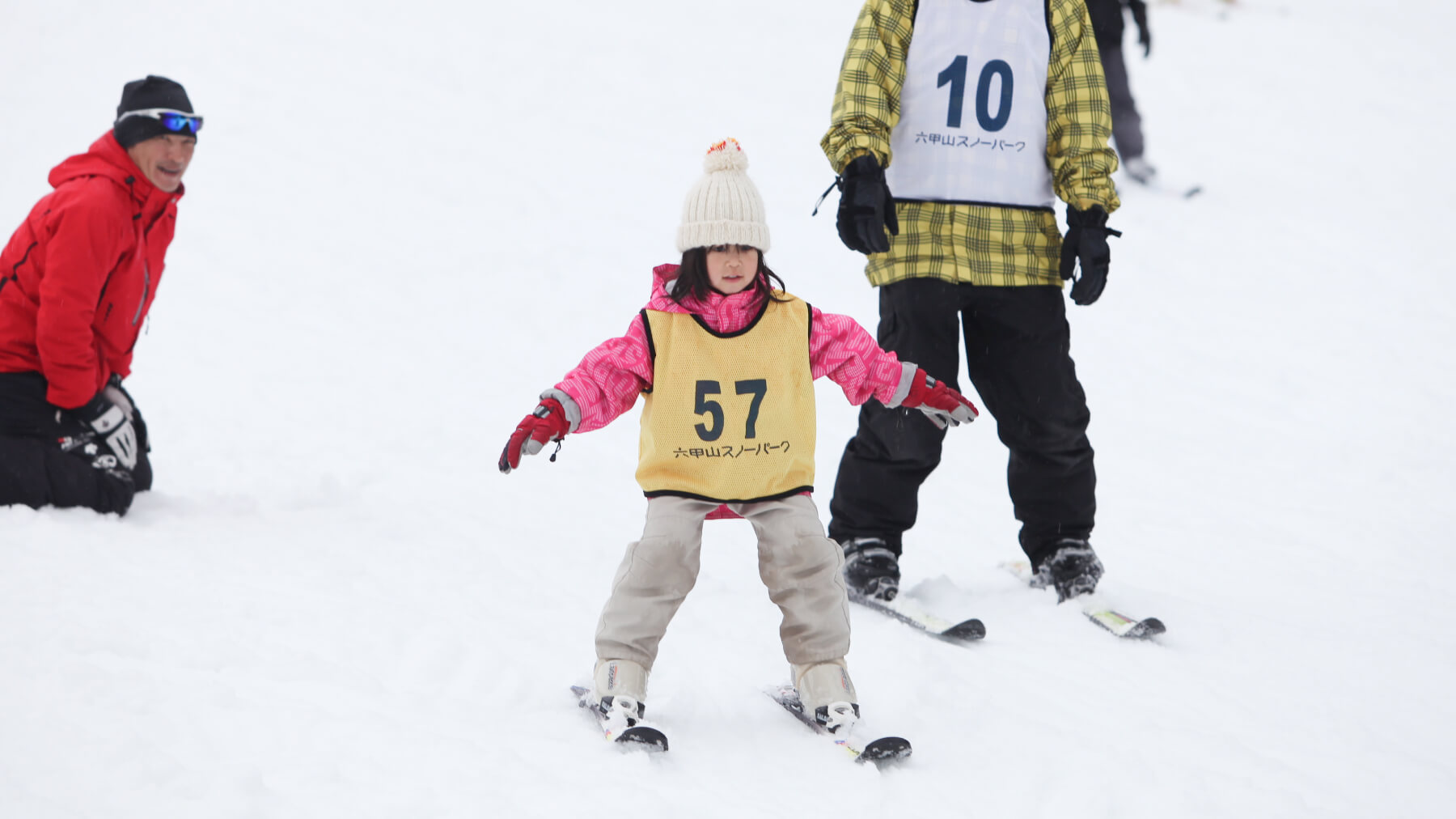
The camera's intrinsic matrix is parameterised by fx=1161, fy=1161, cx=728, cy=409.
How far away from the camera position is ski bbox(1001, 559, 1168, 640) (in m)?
3.40

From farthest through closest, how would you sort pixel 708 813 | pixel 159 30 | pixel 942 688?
1. pixel 159 30
2. pixel 942 688
3. pixel 708 813

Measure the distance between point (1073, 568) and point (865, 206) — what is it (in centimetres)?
133

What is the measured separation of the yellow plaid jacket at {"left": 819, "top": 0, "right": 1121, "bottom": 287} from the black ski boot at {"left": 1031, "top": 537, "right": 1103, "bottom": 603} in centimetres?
84

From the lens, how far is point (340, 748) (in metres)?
2.40

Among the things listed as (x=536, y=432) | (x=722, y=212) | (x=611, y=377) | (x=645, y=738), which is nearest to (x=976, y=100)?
(x=722, y=212)

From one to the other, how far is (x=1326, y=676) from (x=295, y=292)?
5744 millimetres

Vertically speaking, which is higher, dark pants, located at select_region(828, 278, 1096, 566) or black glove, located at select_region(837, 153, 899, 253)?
black glove, located at select_region(837, 153, 899, 253)

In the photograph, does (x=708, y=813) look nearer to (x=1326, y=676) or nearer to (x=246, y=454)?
(x=1326, y=676)

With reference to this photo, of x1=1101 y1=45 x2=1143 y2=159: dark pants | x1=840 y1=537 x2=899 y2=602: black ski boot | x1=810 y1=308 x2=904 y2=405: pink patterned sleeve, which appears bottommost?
x1=840 y1=537 x2=899 y2=602: black ski boot

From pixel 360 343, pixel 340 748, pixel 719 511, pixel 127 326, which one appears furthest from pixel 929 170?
pixel 360 343

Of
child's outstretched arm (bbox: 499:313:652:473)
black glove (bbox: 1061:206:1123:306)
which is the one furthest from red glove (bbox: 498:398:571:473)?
black glove (bbox: 1061:206:1123:306)

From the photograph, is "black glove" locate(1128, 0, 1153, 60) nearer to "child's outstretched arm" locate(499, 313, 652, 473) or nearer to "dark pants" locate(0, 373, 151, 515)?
"child's outstretched arm" locate(499, 313, 652, 473)

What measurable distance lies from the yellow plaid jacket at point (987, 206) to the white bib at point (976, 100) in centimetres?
4

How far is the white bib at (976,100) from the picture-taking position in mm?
3490
